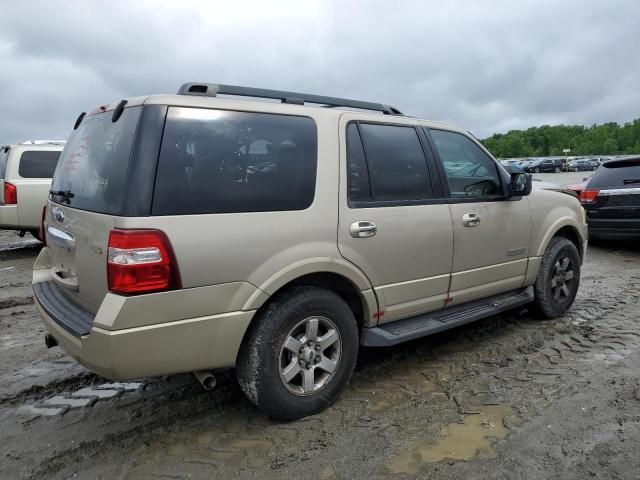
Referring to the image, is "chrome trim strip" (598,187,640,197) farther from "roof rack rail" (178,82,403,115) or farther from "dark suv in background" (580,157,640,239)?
"roof rack rail" (178,82,403,115)

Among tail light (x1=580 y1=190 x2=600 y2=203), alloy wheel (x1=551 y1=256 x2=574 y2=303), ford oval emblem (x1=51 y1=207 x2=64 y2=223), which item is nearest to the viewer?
ford oval emblem (x1=51 y1=207 x2=64 y2=223)

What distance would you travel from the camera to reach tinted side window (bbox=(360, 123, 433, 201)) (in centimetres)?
343

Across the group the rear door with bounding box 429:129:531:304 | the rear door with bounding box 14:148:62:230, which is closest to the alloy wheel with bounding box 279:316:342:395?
the rear door with bounding box 429:129:531:304

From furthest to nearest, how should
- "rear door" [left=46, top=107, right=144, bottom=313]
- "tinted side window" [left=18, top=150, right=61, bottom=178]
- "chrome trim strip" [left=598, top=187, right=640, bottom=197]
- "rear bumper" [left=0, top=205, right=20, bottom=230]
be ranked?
"tinted side window" [left=18, top=150, right=61, bottom=178] → "rear bumper" [left=0, top=205, right=20, bottom=230] → "chrome trim strip" [left=598, top=187, right=640, bottom=197] → "rear door" [left=46, top=107, right=144, bottom=313]

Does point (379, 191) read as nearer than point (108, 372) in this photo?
No

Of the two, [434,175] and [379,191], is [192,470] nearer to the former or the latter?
[379,191]

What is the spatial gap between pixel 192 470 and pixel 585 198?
8.09 meters

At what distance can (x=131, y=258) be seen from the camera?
96.2 inches

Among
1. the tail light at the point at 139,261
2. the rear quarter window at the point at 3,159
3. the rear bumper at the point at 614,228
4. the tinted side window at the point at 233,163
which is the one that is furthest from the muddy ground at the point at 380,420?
the rear quarter window at the point at 3,159

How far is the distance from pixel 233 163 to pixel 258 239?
1.44 feet

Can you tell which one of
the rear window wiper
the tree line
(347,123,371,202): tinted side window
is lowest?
the rear window wiper

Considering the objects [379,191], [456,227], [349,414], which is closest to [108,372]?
[349,414]

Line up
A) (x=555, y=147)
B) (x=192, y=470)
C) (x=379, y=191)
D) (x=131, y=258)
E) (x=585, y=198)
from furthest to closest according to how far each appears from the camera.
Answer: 1. (x=555, y=147)
2. (x=585, y=198)
3. (x=379, y=191)
4. (x=192, y=470)
5. (x=131, y=258)

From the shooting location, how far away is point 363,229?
3219 mm
